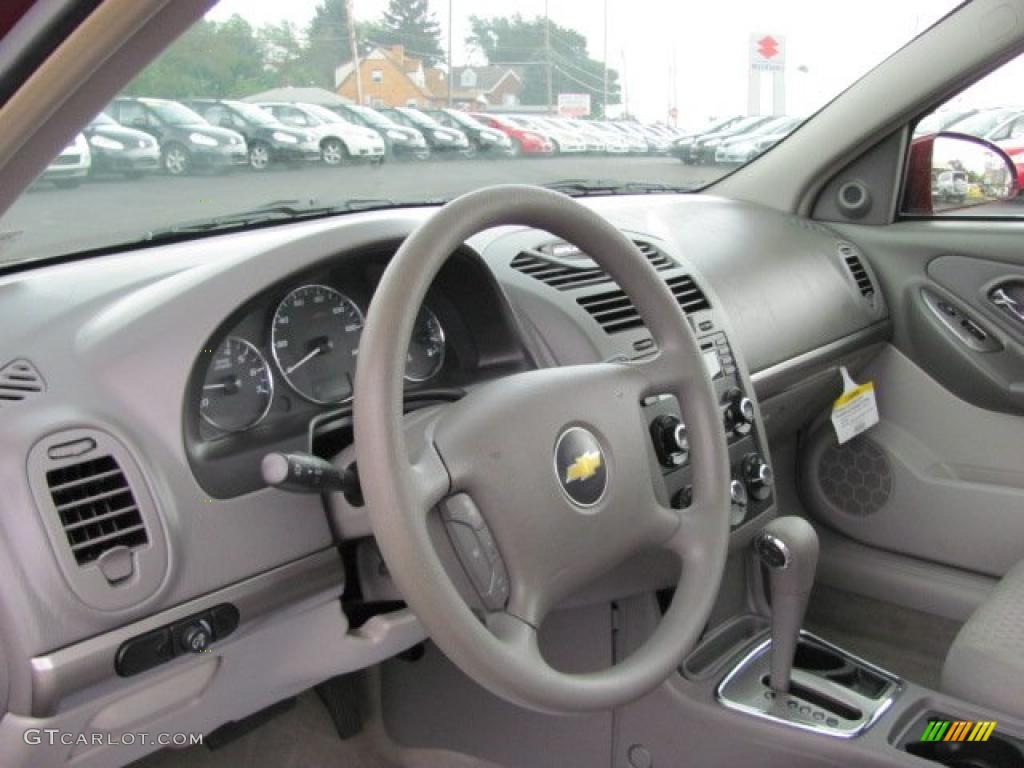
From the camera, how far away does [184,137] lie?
1663 mm

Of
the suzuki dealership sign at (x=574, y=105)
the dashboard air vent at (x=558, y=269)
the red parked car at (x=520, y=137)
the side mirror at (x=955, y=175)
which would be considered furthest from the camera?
the side mirror at (x=955, y=175)

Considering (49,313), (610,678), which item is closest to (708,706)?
(610,678)

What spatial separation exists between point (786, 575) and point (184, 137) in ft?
3.89

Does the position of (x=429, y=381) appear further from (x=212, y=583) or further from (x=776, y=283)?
(x=776, y=283)

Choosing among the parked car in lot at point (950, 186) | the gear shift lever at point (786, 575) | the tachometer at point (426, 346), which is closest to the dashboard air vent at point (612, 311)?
the tachometer at point (426, 346)

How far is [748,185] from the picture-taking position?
2.83 meters

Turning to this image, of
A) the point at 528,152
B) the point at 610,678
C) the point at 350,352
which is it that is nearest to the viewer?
the point at 610,678

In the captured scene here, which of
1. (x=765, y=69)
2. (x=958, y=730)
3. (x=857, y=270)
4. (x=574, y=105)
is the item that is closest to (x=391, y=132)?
(x=574, y=105)

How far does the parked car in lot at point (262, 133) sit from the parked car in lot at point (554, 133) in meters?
0.59

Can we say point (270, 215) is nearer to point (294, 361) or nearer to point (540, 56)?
point (294, 361)

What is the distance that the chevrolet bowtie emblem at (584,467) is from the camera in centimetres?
132

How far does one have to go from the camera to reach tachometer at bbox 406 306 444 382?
5.65 ft

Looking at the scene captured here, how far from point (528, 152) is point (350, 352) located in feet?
2.95

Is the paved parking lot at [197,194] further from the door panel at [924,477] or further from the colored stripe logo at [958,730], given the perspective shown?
the colored stripe logo at [958,730]
